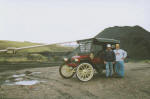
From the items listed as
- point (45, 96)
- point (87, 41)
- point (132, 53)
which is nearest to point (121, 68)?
point (87, 41)

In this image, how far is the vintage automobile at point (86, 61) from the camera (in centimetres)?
736

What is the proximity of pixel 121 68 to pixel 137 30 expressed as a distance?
40496 mm

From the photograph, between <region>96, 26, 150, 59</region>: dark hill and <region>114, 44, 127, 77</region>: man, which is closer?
<region>114, 44, 127, 77</region>: man

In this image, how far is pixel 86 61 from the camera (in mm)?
7703

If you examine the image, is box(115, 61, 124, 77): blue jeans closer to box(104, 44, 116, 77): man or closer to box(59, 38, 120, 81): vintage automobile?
box(104, 44, 116, 77): man

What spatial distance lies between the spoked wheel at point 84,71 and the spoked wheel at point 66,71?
0.80 meters

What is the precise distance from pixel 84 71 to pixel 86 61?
0.63 meters

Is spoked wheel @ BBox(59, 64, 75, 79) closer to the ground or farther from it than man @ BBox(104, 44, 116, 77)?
closer to the ground

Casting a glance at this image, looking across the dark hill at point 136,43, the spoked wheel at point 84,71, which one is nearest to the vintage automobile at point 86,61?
the spoked wheel at point 84,71

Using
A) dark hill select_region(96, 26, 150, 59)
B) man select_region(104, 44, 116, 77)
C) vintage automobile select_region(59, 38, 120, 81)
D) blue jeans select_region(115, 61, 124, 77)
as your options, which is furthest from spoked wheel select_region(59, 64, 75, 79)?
dark hill select_region(96, 26, 150, 59)

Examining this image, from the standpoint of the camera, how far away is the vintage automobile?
736cm

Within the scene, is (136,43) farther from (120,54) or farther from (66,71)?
(66,71)

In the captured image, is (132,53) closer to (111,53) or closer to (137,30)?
(137,30)

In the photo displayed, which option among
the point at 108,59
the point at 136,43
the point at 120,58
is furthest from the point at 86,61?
the point at 136,43
